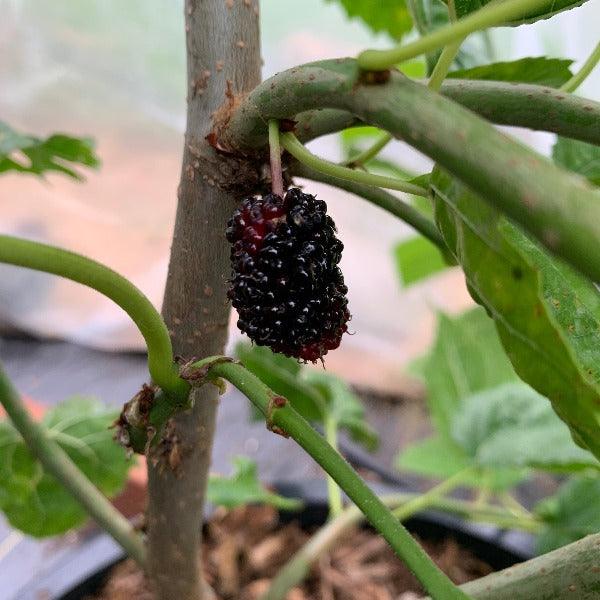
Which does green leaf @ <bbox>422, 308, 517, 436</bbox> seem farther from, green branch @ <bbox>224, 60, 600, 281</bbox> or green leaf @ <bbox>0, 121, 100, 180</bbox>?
green branch @ <bbox>224, 60, 600, 281</bbox>

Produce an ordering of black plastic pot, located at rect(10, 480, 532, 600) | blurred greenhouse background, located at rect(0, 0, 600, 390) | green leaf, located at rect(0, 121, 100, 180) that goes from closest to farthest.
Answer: green leaf, located at rect(0, 121, 100, 180), black plastic pot, located at rect(10, 480, 532, 600), blurred greenhouse background, located at rect(0, 0, 600, 390)

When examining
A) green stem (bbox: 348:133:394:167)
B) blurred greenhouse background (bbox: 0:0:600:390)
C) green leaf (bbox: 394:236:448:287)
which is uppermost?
blurred greenhouse background (bbox: 0:0:600:390)

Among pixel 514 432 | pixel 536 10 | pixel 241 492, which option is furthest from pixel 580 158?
pixel 241 492

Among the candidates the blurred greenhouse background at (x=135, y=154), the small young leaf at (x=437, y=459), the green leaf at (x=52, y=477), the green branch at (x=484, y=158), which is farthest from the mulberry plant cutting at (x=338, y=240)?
the blurred greenhouse background at (x=135, y=154)

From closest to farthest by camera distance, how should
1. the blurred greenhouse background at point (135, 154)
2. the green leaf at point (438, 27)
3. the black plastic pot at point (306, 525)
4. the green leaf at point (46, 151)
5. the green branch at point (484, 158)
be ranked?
the green branch at point (484, 158)
the green leaf at point (438, 27)
the green leaf at point (46, 151)
the black plastic pot at point (306, 525)
the blurred greenhouse background at point (135, 154)

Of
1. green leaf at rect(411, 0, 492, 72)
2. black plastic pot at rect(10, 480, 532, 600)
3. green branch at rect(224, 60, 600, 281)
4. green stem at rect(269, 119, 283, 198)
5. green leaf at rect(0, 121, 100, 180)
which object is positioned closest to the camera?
green branch at rect(224, 60, 600, 281)

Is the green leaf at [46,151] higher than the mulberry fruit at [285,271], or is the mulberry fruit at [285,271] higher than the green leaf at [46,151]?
the green leaf at [46,151]

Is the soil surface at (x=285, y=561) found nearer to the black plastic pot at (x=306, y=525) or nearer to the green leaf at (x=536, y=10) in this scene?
the black plastic pot at (x=306, y=525)

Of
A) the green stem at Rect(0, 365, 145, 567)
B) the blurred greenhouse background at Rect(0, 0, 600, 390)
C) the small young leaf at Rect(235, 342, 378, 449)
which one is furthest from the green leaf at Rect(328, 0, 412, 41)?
the blurred greenhouse background at Rect(0, 0, 600, 390)
